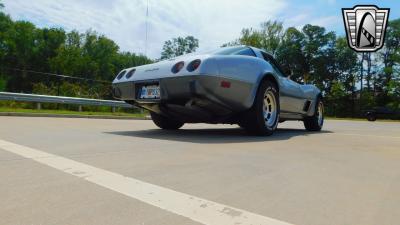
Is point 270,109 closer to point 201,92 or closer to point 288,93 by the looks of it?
point 288,93

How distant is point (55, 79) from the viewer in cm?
1694

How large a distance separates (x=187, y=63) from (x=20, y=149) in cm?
224

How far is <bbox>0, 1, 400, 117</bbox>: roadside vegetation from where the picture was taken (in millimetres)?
51094

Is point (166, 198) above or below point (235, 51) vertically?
below

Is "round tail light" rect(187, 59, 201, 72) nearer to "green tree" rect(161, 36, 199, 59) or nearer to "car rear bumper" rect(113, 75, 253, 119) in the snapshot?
"car rear bumper" rect(113, 75, 253, 119)

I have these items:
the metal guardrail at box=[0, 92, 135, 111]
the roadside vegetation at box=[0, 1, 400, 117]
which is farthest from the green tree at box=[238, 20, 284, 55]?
the metal guardrail at box=[0, 92, 135, 111]

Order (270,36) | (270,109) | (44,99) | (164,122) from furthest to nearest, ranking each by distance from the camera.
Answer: (270,36) → (44,99) → (164,122) → (270,109)

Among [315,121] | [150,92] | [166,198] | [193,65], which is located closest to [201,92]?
[193,65]

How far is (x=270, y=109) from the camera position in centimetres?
601

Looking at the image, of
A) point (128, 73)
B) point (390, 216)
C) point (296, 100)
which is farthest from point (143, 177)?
point (296, 100)

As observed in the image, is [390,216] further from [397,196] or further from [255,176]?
[255,176]

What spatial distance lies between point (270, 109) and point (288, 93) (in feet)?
2.48

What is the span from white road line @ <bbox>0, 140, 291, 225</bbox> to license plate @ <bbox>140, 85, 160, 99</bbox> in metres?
2.34

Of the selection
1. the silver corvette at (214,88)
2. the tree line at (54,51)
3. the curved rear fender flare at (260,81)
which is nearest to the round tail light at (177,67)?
the silver corvette at (214,88)
